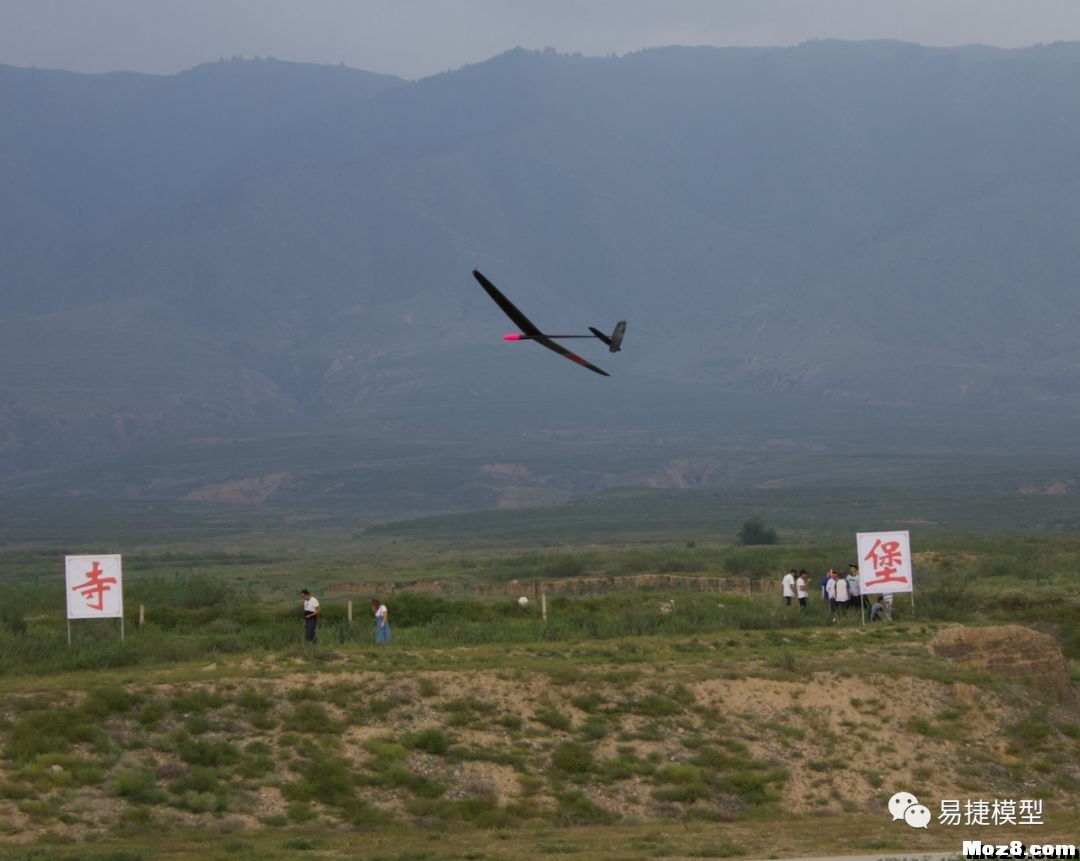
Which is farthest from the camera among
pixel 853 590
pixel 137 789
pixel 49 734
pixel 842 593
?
pixel 853 590

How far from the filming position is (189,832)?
87.9ft

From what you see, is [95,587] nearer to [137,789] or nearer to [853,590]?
[137,789]

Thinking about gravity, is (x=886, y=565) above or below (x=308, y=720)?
above

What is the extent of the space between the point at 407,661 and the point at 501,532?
112 m

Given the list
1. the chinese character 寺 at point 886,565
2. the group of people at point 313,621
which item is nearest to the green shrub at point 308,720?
the group of people at point 313,621

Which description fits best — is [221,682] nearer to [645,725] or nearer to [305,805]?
[305,805]

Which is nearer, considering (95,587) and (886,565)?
(95,587)

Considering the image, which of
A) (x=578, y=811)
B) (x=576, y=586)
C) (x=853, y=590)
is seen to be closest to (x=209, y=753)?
(x=578, y=811)

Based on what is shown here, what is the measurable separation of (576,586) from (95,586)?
100 ft

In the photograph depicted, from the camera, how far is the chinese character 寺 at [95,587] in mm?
37531

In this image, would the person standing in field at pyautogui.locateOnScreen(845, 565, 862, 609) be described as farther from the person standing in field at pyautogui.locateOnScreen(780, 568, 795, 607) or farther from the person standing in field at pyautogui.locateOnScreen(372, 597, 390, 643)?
the person standing in field at pyautogui.locateOnScreen(372, 597, 390, 643)

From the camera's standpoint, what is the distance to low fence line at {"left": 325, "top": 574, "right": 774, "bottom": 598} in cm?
6147

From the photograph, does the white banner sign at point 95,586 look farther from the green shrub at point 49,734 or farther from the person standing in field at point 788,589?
the person standing in field at point 788,589

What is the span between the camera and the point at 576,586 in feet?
217
